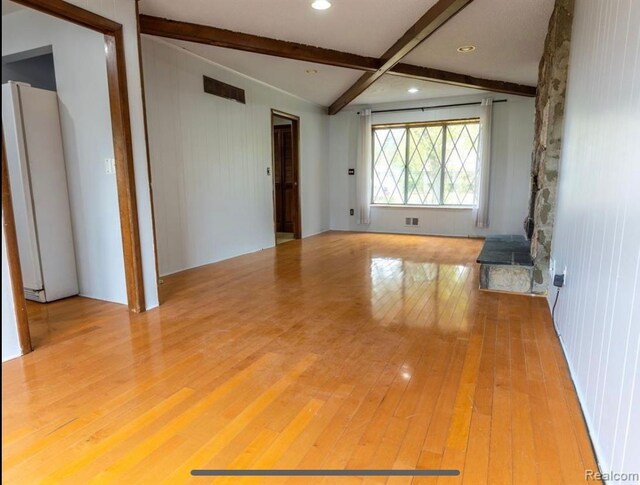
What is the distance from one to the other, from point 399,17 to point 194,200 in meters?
2.82

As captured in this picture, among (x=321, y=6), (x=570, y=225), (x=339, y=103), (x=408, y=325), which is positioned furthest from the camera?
(x=339, y=103)

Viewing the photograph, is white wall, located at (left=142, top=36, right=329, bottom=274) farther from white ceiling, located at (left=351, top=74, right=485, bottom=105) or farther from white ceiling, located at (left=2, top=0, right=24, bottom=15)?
white ceiling, located at (left=351, top=74, right=485, bottom=105)

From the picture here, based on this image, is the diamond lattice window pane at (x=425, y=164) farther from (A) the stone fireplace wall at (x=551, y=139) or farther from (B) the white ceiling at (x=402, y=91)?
(A) the stone fireplace wall at (x=551, y=139)

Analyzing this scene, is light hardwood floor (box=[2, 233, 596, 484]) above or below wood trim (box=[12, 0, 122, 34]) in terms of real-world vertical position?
below

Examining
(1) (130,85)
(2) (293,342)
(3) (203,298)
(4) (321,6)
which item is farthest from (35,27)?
(2) (293,342)

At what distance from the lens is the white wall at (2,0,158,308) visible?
10.0ft

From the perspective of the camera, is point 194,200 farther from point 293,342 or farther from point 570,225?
point 570,225

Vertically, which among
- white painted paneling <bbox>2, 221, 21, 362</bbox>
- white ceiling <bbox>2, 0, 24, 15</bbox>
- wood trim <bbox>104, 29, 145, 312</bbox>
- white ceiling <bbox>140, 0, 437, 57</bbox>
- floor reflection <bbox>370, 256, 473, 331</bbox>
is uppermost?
white ceiling <bbox>2, 0, 24, 15</bbox>

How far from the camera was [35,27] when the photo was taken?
343 centimetres

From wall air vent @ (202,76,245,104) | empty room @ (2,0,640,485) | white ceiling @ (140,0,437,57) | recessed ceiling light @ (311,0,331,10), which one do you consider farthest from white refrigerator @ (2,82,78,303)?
recessed ceiling light @ (311,0,331,10)

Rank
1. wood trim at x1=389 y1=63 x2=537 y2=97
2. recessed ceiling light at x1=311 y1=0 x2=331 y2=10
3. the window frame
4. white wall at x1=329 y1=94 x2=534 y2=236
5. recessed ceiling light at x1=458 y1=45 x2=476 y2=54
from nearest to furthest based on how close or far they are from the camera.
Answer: recessed ceiling light at x1=311 y1=0 x2=331 y2=10 → recessed ceiling light at x1=458 y1=45 x2=476 y2=54 → wood trim at x1=389 y1=63 x2=537 y2=97 → white wall at x1=329 y1=94 x2=534 y2=236 → the window frame

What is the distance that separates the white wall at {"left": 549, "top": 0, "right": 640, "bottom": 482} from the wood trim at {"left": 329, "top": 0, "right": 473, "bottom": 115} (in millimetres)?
998

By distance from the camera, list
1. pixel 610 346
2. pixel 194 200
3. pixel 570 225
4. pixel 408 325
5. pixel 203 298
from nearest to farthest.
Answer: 1. pixel 610 346
2. pixel 570 225
3. pixel 408 325
4. pixel 203 298
5. pixel 194 200

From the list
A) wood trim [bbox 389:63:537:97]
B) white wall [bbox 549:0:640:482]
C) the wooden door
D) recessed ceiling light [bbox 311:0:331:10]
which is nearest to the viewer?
white wall [bbox 549:0:640:482]
